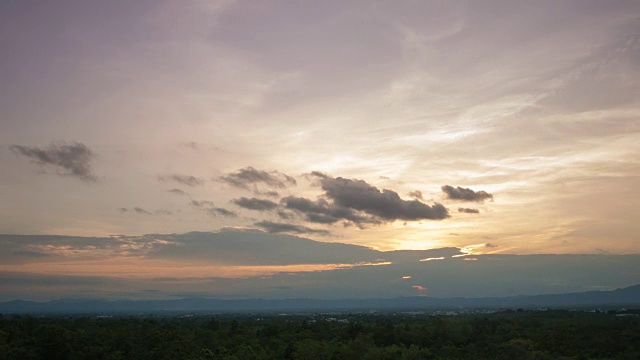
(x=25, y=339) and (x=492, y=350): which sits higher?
(x=25, y=339)

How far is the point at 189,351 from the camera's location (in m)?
79.8

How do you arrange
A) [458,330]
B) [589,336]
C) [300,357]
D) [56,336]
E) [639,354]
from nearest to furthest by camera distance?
[56,336] → [300,357] → [639,354] → [589,336] → [458,330]

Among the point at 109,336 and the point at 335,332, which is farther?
the point at 335,332

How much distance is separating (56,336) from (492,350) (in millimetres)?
81131

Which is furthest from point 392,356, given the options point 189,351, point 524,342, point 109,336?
point 109,336

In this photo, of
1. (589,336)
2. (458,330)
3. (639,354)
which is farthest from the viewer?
(458,330)

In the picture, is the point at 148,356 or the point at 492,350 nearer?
the point at 148,356

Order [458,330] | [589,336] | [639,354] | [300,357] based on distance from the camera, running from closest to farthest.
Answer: [300,357], [639,354], [589,336], [458,330]

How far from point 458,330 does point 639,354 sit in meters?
47.0

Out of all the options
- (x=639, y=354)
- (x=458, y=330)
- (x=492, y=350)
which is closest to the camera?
(x=639, y=354)

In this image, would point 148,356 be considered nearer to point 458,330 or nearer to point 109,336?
point 109,336

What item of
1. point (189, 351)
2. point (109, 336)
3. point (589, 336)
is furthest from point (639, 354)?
point (109, 336)

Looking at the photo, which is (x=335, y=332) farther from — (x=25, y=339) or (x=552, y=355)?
(x=25, y=339)

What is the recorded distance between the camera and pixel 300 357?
281ft
